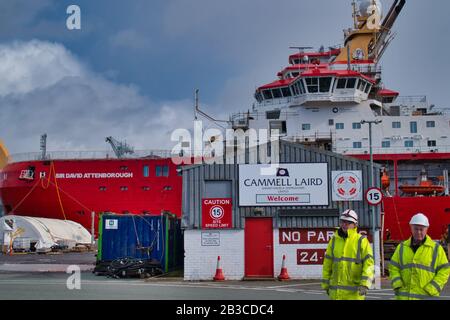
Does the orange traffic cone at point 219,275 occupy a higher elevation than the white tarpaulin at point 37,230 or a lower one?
lower

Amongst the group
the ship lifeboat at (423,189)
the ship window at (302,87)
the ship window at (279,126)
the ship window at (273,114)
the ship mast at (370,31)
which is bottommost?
the ship lifeboat at (423,189)

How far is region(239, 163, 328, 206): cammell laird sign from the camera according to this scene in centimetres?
1923

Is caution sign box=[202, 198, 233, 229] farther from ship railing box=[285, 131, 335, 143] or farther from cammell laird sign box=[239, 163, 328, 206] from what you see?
ship railing box=[285, 131, 335, 143]

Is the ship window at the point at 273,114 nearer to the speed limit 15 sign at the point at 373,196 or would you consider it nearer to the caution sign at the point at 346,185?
the caution sign at the point at 346,185

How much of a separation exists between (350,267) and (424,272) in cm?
104

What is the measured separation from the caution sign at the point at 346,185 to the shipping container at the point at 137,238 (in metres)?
6.66

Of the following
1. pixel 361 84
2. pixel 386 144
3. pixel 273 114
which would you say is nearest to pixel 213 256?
pixel 386 144

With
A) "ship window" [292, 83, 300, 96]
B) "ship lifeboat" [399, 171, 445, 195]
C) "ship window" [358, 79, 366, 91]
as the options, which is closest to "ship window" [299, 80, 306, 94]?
"ship window" [292, 83, 300, 96]

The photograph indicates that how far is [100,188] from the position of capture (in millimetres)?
38438

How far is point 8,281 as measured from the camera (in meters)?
17.7

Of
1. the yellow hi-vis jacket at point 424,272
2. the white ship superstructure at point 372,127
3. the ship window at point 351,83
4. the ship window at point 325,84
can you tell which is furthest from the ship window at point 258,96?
the yellow hi-vis jacket at point 424,272

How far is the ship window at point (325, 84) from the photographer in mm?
36469

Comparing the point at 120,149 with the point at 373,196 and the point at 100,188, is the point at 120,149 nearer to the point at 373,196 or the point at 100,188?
the point at 100,188
